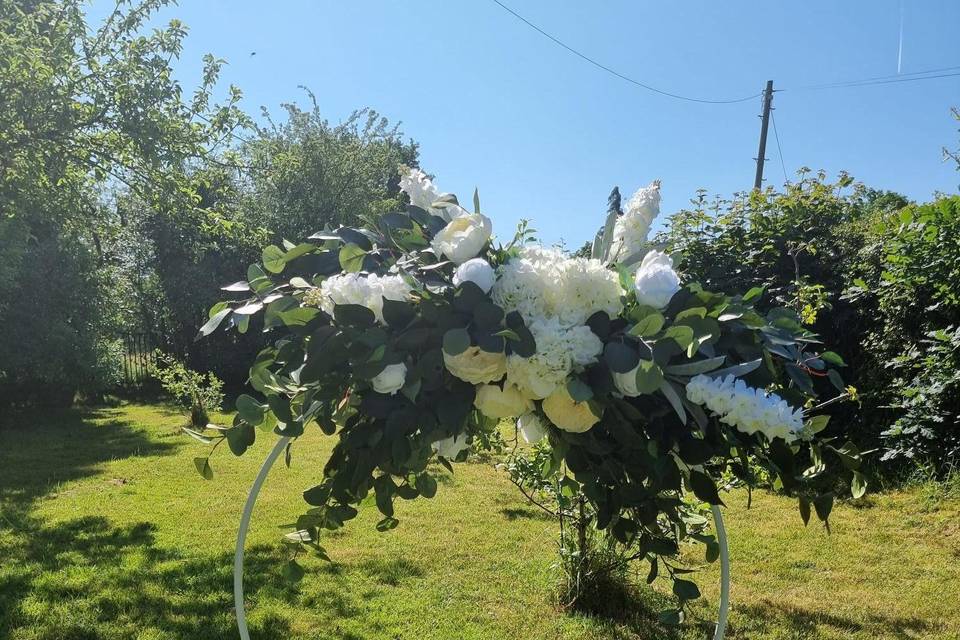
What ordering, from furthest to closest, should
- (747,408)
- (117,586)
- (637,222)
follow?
(117,586), (637,222), (747,408)

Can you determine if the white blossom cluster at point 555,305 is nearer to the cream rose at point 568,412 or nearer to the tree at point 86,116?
the cream rose at point 568,412

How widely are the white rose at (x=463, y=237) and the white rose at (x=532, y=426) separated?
1.26 feet

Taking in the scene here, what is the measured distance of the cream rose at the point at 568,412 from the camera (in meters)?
1.26

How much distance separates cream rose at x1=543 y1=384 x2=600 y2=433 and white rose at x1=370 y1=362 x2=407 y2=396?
280 millimetres

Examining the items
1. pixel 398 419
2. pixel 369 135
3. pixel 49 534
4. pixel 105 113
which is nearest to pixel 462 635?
pixel 398 419

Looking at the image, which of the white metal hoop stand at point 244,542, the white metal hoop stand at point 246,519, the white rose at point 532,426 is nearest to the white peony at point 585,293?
the white rose at point 532,426

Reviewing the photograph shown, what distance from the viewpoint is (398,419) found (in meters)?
1.26

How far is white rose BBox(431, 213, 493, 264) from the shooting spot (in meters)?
1.33

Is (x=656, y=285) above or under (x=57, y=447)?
above

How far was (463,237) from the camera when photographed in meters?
1.33

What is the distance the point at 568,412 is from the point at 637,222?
507 millimetres

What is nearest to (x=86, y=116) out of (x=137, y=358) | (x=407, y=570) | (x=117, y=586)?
(x=117, y=586)

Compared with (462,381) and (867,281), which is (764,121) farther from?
(462,381)

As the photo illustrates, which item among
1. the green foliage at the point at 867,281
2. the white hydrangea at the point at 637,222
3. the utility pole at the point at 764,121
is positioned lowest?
the white hydrangea at the point at 637,222
